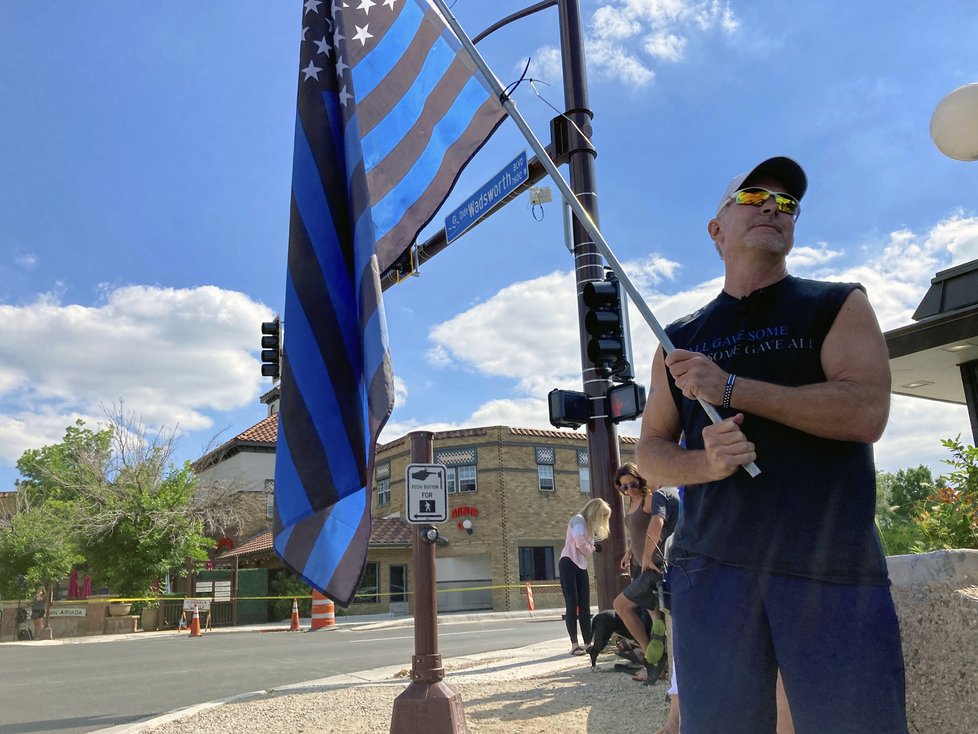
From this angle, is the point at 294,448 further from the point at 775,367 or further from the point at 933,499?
the point at 933,499

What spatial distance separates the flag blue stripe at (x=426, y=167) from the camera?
13.4ft

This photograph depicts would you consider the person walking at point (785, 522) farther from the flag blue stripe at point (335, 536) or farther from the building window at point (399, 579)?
the building window at point (399, 579)

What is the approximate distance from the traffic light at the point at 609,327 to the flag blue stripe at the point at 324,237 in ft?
12.5

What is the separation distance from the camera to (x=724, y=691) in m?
1.89

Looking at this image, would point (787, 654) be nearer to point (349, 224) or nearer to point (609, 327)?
point (349, 224)

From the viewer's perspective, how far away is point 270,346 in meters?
12.7

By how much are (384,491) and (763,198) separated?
1365 inches

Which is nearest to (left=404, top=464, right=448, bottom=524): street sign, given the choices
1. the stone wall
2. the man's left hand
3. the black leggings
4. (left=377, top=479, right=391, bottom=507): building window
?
the stone wall

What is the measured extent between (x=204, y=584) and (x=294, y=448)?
26.3m

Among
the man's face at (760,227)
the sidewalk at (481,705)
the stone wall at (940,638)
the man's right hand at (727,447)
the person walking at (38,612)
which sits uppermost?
the man's face at (760,227)

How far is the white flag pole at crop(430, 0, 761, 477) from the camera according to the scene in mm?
2324

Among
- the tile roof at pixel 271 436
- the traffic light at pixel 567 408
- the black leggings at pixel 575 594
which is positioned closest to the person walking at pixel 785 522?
the traffic light at pixel 567 408

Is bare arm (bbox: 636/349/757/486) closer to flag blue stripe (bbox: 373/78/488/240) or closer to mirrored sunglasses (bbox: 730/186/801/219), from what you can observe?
mirrored sunglasses (bbox: 730/186/801/219)

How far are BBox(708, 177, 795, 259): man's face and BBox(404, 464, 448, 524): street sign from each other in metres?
3.45
